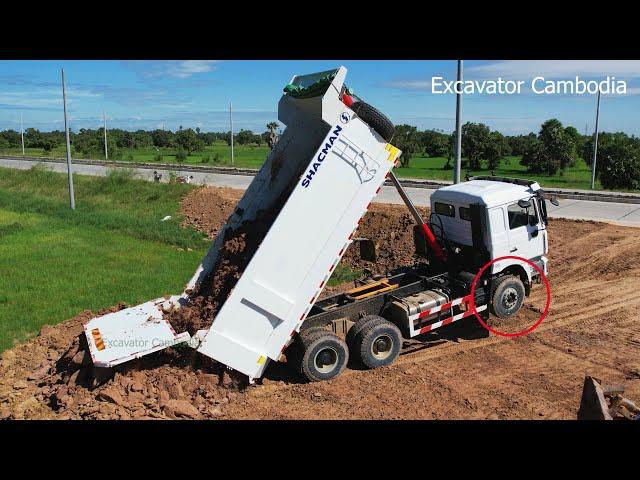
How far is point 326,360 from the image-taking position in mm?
8336

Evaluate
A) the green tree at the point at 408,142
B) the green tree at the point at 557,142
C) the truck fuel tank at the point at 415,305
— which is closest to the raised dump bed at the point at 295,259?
the truck fuel tank at the point at 415,305

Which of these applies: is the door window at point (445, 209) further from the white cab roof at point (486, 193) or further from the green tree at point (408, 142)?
the green tree at point (408, 142)

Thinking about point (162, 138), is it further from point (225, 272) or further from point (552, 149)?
point (225, 272)

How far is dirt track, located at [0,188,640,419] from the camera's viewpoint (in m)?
7.50

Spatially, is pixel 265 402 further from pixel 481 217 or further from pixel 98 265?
pixel 98 265

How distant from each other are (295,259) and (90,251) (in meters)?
12.5

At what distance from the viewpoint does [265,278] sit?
766cm

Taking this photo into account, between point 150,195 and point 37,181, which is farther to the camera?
point 37,181

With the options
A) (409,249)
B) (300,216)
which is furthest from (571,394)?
(409,249)

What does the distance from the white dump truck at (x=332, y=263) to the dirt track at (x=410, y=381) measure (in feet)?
1.35

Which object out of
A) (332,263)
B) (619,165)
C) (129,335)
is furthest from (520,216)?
(619,165)

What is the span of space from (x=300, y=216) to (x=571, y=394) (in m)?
4.51

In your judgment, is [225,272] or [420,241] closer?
[225,272]

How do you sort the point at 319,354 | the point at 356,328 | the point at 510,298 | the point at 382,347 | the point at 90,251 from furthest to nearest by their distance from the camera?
1. the point at 90,251
2. the point at 510,298
3. the point at 382,347
4. the point at 356,328
5. the point at 319,354
